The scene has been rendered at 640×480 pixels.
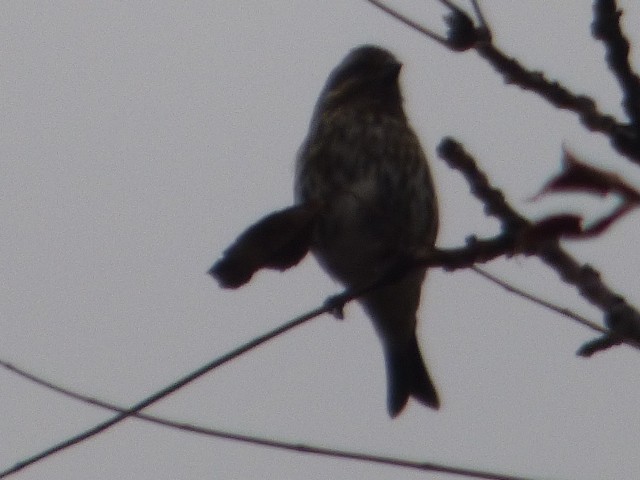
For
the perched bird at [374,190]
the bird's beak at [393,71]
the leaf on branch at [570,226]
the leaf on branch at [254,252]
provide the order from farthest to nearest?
the bird's beak at [393,71] < the perched bird at [374,190] < the leaf on branch at [254,252] < the leaf on branch at [570,226]

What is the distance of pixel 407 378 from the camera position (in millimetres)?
5508

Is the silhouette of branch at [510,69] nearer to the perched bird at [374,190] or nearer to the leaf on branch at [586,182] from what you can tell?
the leaf on branch at [586,182]

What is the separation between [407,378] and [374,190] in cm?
123

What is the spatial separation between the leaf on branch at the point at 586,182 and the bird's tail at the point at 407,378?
13.9ft

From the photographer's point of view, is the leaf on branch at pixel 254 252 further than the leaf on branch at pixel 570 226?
Yes

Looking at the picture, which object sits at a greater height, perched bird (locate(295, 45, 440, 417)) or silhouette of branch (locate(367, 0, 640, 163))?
perched bird (locate(295, 45, 440, 417))

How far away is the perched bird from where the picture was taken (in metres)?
4.61

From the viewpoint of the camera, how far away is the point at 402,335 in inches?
215

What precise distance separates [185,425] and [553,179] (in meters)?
1.06

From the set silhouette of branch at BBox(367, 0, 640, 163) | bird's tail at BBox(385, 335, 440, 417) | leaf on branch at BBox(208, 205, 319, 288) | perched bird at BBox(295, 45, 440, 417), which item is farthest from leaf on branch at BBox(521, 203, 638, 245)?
bird's tail at BBox(385, 335, 440, 417)

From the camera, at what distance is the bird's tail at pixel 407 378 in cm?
532

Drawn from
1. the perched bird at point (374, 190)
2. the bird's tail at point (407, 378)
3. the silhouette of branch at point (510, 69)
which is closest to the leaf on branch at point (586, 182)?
the silhouette of branch at point (510, 69)

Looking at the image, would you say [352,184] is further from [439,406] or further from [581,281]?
[581,281]

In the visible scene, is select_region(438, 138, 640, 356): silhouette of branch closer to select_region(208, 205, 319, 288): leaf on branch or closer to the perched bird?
select_region(208, 205, 319, 288): leaf on branch
